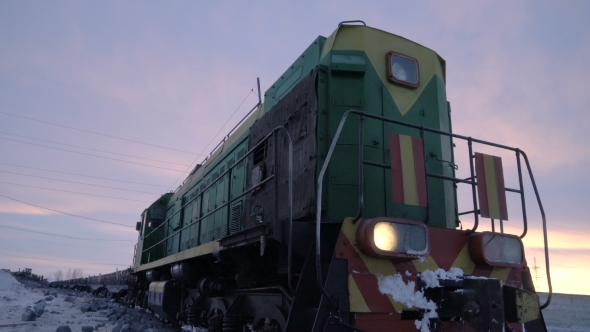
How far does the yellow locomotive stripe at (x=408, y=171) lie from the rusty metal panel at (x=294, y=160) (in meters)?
0.79

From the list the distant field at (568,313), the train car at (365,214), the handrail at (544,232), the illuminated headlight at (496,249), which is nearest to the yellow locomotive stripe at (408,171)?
the train car at (365,214)

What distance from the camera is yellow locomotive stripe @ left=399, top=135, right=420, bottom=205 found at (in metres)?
3.00

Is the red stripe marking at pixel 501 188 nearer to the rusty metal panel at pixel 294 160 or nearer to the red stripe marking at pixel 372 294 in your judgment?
the red stripe marking at pixel 372 294

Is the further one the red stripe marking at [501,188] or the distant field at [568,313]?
the distant field at [568,313]

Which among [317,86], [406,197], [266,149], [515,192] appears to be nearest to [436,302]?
[406,197]

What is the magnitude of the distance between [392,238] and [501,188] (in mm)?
1285

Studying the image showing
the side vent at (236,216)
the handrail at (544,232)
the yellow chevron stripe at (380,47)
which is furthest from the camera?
the side vent at (236,216)

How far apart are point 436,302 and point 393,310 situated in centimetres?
35

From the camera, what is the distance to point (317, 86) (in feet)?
12.4

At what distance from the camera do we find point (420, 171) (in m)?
3.12

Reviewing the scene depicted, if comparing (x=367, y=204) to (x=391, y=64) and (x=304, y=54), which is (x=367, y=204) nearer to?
(x=391, y=64)

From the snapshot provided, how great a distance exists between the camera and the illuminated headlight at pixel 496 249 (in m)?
3.15

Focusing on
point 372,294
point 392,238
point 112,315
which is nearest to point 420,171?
point 392,238

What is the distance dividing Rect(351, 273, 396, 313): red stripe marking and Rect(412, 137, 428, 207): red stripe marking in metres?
0.68
